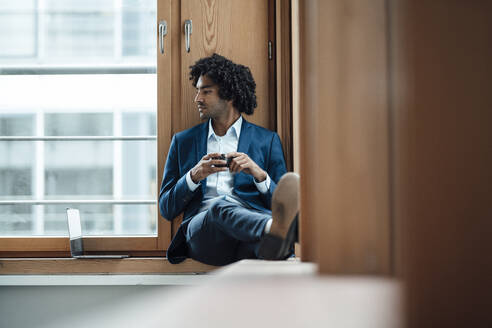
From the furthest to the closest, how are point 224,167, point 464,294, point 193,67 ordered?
point 193,67 → point 224,167 → point 464,294

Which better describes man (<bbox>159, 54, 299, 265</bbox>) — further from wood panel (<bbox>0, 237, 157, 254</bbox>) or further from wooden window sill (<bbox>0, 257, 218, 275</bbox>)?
wood panel (<bbox>0, 237, 157, 254</bbox>)

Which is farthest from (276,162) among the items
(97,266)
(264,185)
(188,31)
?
(97,266)

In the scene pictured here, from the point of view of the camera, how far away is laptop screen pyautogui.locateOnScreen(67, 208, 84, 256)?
1449 millimetres

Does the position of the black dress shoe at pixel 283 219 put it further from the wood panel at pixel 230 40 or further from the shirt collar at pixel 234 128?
the wood panel at pixel 230 40

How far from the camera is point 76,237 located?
148cm

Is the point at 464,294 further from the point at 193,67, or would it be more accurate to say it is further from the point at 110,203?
the point at 110,203

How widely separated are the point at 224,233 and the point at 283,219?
0.45 m

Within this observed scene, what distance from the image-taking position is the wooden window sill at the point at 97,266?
1.46 m

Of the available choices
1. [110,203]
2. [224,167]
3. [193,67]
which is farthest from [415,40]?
[110,203]

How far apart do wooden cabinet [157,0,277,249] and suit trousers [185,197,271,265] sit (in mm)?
448

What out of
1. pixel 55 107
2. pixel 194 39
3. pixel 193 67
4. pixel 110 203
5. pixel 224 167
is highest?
pixel 194 39

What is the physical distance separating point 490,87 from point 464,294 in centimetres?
12

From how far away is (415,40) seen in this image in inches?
10.5

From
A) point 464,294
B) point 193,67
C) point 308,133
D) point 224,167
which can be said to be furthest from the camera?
point 193,67
